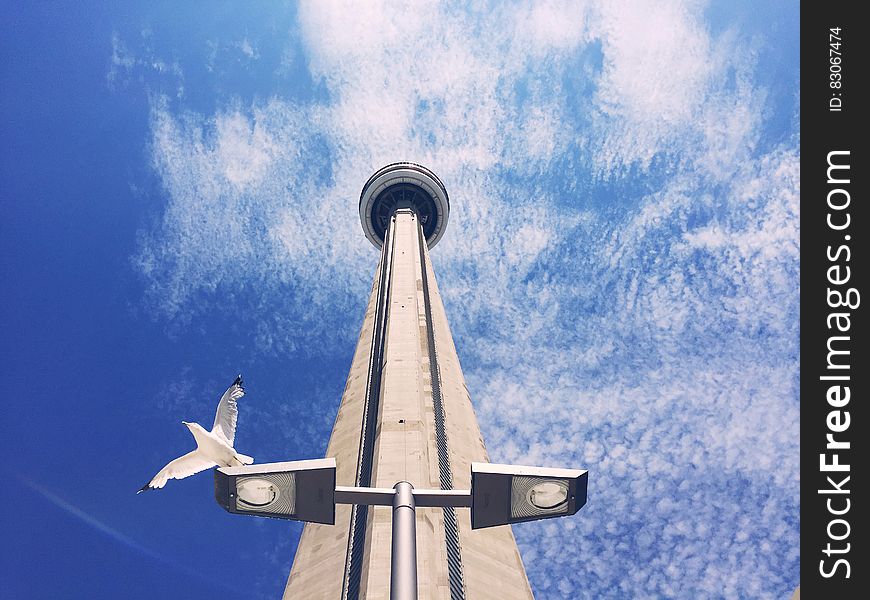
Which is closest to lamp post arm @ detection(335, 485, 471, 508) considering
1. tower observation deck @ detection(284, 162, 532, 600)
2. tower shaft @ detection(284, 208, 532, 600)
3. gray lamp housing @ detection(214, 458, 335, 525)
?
gray lamp housing @ detection(214, 458, 335, 525)

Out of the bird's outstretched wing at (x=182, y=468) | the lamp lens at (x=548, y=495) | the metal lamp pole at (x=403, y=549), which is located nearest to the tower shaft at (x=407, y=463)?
the bird's outstretched wing at (x=182, y=468)

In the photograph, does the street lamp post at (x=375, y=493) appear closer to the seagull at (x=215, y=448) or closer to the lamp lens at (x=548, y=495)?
the lamp lens at (x=548, y=495)

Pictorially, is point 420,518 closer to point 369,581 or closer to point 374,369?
point 369,581

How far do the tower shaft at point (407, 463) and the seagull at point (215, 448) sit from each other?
690 cm

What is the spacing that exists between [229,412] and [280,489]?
7488 mm

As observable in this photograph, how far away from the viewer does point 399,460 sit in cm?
2362

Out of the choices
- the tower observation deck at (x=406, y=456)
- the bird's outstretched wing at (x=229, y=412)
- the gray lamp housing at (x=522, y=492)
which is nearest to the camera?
the gray lamp housing at (x=522, y=492)

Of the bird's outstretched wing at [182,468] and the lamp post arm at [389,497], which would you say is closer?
the lamp post arm at [389,497]

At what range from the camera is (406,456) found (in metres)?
23.9

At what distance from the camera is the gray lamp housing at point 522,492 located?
5.34 meters

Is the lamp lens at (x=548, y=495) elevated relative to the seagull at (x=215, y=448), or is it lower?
lower
